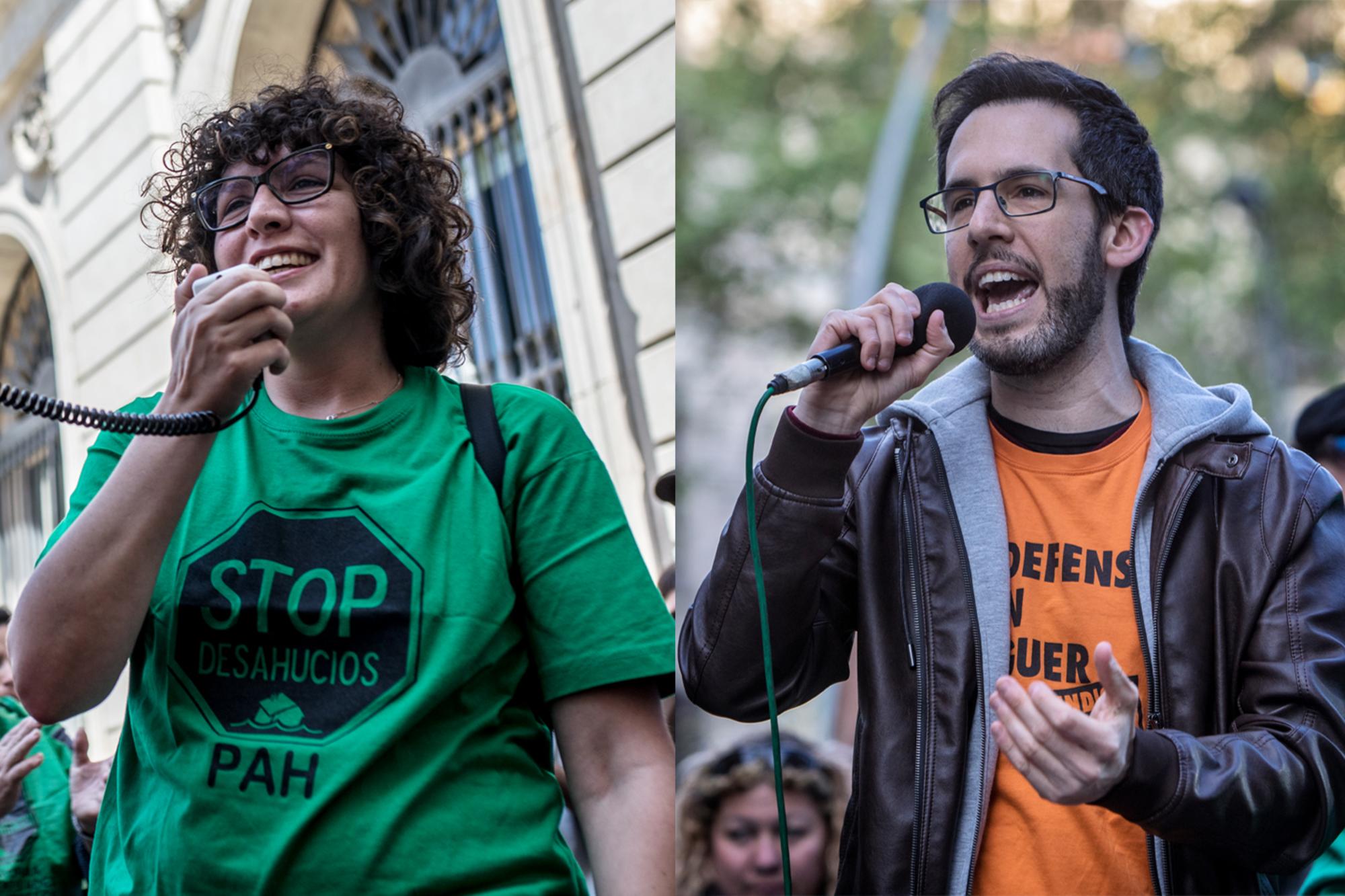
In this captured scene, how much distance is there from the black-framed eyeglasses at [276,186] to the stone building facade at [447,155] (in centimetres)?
174

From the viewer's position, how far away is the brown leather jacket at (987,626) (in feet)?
6.57

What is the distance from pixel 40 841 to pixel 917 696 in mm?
1796

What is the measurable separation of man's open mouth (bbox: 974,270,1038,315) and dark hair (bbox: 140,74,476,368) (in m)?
0.83

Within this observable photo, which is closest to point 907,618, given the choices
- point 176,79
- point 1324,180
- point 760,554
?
point 760,554

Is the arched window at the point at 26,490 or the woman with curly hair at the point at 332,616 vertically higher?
the arched window at the point at 26,490

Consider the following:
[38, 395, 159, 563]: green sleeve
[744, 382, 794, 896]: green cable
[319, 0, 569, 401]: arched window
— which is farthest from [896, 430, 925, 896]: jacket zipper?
[319, 0, 569, 401]: arched window

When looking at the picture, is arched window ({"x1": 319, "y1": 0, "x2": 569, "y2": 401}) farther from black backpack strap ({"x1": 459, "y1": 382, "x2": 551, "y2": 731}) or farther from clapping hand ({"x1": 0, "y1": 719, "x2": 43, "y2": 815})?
black backpack strap ({"x1": 459, "y1": 382, "x2": 551, "y2": 731})

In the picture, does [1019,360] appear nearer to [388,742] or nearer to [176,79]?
[388,742]

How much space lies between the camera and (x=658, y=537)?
175 inches

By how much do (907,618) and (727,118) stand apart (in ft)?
44.4

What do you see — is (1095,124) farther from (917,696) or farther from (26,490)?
(26,490)

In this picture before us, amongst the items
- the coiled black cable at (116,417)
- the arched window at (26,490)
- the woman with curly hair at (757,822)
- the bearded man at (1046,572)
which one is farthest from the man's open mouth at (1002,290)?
the arched window at (26,490)

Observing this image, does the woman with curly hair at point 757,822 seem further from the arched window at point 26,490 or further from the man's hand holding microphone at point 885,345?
the arched window at point 26,490

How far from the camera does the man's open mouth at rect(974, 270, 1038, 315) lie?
2262mm
